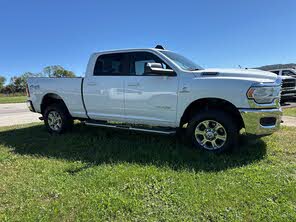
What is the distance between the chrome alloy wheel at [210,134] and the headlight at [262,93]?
76cm

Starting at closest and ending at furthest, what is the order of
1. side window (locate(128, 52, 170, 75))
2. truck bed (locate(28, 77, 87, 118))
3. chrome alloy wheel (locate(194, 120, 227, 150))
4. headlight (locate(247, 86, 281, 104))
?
headlight (locate(247, 86, 281, 104)), chrome alloy wheel (locate(194, 120, 227, 150)), side window (locate(128, 52, 170, 75)), truck bed (locate(28, 77, 87, 118))

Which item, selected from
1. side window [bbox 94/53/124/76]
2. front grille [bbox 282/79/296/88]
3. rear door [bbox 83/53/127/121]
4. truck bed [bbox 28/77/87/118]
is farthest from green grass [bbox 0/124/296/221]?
front grille [bbox 282/79/296/88]

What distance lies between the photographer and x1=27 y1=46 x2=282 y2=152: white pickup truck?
4.40 metres

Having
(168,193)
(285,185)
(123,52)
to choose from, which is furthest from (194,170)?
(123,52)

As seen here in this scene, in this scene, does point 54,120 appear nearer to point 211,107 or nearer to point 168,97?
point 168,97

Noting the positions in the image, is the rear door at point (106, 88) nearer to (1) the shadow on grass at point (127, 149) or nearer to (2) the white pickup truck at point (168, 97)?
(2) the white pickup truck at point (168, 97)

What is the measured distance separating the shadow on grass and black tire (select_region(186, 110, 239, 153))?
168mm

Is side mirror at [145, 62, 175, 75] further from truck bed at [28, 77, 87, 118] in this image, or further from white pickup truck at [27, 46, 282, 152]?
truck bed at [28, 77, 87, 118]

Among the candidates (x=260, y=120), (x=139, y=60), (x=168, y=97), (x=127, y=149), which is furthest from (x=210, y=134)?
(x=139, y=60)

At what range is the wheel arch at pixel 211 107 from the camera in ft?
15.5

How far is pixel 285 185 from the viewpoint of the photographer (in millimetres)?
3412

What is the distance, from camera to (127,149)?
514 cm

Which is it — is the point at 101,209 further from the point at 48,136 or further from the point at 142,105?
the point at 48,136

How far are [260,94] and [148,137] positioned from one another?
2748 millimetres
